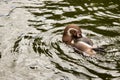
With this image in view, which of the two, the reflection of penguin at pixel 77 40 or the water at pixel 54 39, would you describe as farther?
the reflection of penguin at pixel 77 40

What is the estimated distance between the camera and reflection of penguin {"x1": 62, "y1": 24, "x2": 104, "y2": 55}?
34.8 ft

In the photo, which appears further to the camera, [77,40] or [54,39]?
[54,39]

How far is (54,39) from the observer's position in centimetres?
1148

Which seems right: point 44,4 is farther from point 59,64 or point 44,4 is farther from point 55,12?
point 59,64

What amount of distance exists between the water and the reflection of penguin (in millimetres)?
209

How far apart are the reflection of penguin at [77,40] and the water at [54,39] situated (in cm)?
21

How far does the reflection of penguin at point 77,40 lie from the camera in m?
10.6

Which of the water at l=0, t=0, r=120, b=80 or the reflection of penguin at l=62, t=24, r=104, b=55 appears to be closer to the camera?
the water at l=0, t=0, r=120, b=80

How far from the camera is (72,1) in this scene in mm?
14688

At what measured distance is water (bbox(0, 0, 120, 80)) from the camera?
972cm

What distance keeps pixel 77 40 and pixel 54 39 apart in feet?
2.49

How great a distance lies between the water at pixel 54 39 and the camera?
972 cm

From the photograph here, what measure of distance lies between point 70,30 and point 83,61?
1545 mm

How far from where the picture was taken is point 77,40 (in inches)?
437
